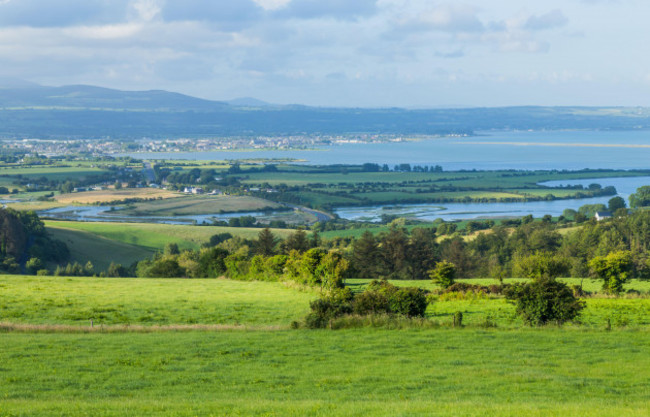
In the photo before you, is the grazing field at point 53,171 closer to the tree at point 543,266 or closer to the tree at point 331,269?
the tree at point 331,269

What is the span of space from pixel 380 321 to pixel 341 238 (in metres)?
54.4

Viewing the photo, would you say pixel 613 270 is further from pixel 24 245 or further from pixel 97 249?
pixel 97 249

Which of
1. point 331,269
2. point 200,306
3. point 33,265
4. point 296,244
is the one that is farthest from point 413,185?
point 200,306

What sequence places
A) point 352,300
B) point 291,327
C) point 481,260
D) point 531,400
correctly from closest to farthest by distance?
point 531,400 < point 291,327 < point 352,300 < point 481,260

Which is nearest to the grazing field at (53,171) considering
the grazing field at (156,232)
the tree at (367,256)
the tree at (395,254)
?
the grazing field at (156,232)

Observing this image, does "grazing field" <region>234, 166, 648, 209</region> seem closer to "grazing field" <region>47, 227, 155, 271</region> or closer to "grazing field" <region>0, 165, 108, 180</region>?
"grazing field" <region>0, 165, 108, 180</region>

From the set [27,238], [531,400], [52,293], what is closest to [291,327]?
[531,400]

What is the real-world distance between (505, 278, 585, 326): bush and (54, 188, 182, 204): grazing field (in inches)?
4397

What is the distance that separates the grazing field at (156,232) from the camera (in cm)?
8144

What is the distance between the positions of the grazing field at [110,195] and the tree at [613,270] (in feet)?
346

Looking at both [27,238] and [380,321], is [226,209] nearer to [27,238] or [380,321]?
[27,238]

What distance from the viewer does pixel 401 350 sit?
1898 centimetres

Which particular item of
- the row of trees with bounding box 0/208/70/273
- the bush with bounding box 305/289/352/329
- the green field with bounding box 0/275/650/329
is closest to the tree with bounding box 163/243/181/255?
the row of trees with bounding box 0/208/70/273

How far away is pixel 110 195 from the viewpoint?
441 feet
